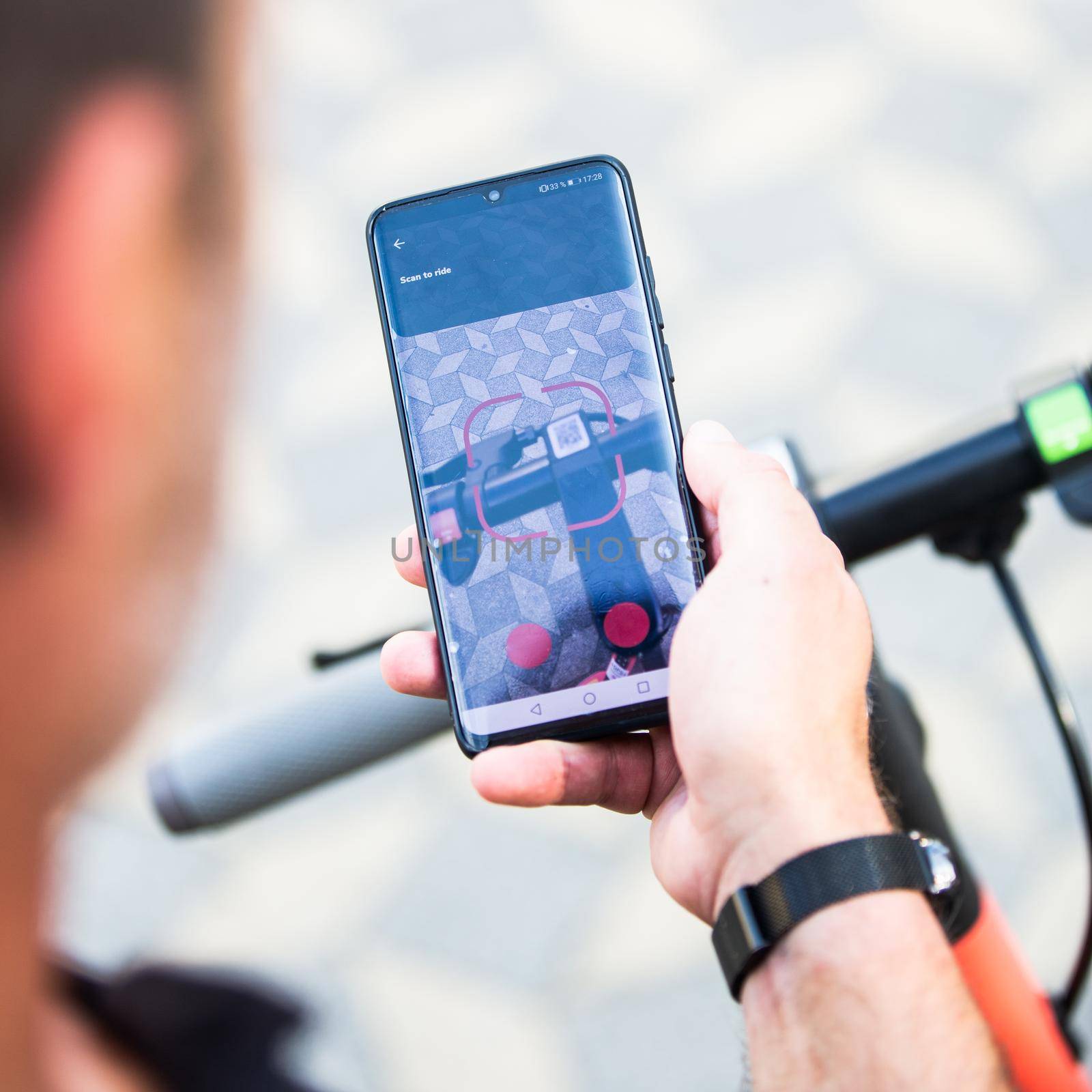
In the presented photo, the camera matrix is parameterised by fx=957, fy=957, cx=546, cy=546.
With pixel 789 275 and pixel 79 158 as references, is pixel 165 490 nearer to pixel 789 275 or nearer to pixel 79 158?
pixel 79 158

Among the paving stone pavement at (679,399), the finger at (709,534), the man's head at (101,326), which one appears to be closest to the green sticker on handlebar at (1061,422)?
the finger at (709,534)

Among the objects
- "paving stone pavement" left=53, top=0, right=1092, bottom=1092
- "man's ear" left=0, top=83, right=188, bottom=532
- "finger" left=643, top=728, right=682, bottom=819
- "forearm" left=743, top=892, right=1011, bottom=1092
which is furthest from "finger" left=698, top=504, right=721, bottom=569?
"paving stone pavement" left=53, top=0, right=1092, bottom=1092

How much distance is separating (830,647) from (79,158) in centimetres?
42

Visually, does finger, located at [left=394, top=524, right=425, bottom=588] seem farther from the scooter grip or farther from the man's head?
the man's head

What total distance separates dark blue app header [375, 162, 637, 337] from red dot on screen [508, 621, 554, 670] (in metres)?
0.20

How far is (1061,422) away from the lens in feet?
1.84

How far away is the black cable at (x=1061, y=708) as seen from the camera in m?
0.60

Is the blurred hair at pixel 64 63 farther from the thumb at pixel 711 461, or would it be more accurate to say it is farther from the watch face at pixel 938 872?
the watch face at pixel 938 872

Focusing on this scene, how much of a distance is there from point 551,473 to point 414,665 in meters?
0.15

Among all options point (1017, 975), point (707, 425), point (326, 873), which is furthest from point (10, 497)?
point (326, 873)

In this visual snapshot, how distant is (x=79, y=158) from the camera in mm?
289

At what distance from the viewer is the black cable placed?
1.98 feet

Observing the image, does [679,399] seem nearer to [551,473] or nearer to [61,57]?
[551,473]

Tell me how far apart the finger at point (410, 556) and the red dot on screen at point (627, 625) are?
5.2 inches
